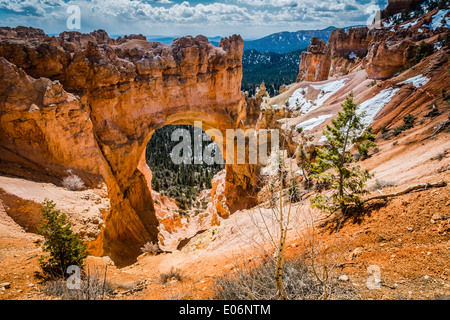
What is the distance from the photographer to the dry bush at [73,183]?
1234cm

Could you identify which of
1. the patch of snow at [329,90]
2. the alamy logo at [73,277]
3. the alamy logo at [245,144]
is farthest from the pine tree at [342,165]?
the patch of snow at [329,90]

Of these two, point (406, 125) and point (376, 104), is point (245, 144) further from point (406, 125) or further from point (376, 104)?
point (376, 104)

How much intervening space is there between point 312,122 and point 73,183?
31.1 metres

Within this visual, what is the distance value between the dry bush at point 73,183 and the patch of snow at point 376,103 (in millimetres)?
28025

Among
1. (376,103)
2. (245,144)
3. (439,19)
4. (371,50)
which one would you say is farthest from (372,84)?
(439,19)

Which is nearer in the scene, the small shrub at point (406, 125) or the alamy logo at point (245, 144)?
the small shrub at point (406, 125)

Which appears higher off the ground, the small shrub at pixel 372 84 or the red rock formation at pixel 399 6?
the red rock formation at pixel 399 6

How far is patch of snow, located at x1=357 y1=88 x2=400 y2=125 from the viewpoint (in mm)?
27781

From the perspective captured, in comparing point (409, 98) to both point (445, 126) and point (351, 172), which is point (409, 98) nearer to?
point (445, 126)

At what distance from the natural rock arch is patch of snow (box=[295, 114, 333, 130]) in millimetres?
11866

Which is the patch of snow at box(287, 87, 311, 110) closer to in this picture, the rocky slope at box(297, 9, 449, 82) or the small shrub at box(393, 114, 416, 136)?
the rocky slope at box(297, 9, 449, 82)

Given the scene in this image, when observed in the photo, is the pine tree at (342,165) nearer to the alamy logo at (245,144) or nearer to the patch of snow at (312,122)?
the alamy logo at (245,144)

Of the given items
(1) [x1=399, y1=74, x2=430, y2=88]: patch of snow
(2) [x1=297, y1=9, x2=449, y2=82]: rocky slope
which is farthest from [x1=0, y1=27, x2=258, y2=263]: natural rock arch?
(2) [x1=297, y1=9, x2=449, y2=82]: rocky slope

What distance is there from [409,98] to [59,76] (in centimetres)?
3128
